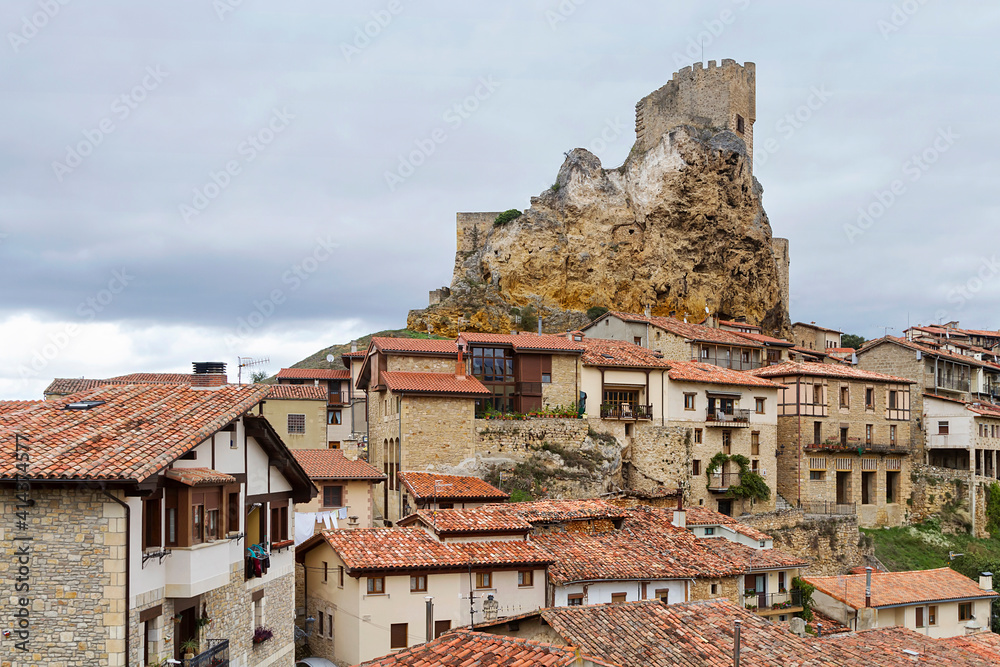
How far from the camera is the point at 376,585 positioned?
26500 millimetres

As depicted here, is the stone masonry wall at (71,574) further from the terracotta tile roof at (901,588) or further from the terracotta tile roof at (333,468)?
the terracotta tile roof at (901,588)

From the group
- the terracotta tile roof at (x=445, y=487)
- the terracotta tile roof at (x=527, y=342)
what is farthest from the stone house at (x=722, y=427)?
the terracotta tile roof at (x=445, y=487)

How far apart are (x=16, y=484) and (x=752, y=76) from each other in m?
81.2

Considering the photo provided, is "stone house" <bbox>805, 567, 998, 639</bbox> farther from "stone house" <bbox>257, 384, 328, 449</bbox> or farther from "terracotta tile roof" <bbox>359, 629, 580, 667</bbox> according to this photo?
"stone house" <bbox>257, 384, 328, 449</bbox>

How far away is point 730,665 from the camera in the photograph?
67.8ft

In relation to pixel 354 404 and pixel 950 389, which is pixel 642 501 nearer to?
pixel 354 404

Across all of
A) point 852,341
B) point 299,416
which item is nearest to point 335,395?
point 299,416

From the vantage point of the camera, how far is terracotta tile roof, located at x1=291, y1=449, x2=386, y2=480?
36.2 metres

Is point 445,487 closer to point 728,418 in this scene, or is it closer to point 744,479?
point 744,479

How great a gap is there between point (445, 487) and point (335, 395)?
22410mm

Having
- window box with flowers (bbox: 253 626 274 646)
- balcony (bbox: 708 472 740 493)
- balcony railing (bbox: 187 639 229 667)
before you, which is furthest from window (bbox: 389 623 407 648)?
balcony (bbox: 708 472 740 493)

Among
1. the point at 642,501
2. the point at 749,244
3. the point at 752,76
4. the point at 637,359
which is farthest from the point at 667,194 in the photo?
the point at 642,501

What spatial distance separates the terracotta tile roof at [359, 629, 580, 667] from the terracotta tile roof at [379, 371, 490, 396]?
2083 centimetres

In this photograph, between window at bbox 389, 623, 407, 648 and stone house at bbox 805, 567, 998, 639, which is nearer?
window at bbox 389, 623, 407, 648
